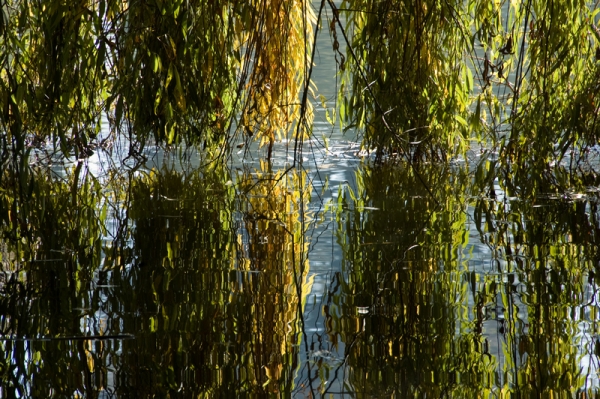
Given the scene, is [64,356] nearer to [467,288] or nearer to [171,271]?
[171,271]

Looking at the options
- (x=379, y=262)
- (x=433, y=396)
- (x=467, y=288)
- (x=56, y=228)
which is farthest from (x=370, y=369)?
(x=56, y=228)

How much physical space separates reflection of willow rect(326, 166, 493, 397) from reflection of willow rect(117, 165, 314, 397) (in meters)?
0.13

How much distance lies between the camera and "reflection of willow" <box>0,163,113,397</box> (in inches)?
60.4

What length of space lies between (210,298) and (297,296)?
0.63 feet

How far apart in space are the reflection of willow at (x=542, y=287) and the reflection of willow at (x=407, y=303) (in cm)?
7

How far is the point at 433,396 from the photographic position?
1.48m

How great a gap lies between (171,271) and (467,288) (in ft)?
2.33

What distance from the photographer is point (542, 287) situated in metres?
2.02

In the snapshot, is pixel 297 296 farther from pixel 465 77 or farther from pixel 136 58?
pixel 465 77

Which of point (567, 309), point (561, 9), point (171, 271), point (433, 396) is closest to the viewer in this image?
point (433, 396)

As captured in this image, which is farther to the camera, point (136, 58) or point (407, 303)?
point (136, 58)


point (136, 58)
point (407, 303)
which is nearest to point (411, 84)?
point (136, 58)

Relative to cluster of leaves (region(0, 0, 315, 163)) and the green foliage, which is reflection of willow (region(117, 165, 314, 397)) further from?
the green foliage

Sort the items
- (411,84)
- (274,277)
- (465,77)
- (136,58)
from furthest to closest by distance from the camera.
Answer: (465,77) → (411,84) → (136,58) → (274,277)
